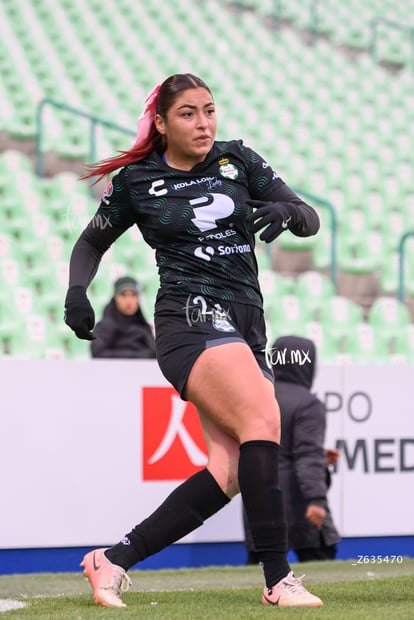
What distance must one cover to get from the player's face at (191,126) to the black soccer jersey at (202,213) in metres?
0.06

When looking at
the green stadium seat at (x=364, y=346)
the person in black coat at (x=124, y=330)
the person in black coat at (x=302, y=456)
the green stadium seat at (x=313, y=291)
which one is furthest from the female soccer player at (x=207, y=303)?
the green stadium seat at (x=313, y=291)

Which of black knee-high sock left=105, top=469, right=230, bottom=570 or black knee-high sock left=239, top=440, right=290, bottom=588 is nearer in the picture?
black knee-high sock left=239, top=440, right=290, bottom=588

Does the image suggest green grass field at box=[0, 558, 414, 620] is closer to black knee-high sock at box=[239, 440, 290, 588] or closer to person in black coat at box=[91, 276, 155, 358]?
black knee-high sock at box=[239, 440, 290, 588]

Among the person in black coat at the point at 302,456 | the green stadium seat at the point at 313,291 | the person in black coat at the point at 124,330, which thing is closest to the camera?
the person in black coat at the point at 302,456

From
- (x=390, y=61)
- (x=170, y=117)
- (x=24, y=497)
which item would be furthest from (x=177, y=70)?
(x=170, y=117)

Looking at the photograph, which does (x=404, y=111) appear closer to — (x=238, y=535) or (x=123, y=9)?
(x=123, y=9)

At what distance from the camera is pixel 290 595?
11.7 feet

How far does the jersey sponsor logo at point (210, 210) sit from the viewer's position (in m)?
3.75

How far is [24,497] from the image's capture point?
6.26 meters

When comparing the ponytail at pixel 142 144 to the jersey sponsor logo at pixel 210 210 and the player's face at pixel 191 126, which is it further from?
the jersey sponsor logo at pixel 210 210

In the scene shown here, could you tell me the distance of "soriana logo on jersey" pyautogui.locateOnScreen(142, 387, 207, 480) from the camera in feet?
21.7

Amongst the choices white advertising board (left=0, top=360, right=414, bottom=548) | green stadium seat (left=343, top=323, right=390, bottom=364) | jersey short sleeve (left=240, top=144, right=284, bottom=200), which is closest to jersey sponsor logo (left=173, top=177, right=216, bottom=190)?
jersey short sleeve (left=240, top=144, right=284, bottom=200)

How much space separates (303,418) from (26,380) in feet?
4.89

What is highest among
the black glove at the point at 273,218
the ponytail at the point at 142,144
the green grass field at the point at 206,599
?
the ponytail at the point at 142,144
